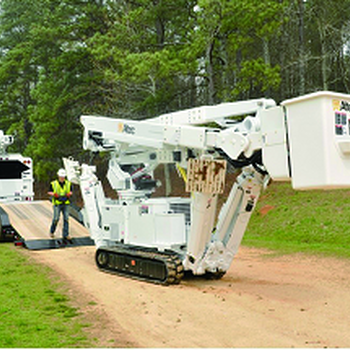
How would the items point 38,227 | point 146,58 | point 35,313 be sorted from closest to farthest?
point 35,313, point 38,227, point 146,58

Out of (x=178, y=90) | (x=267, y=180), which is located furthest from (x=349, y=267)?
(x=178, y=90)

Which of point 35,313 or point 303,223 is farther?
point 303,223

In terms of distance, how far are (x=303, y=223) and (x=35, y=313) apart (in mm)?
11659

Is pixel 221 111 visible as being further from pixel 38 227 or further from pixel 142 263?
pixel 38 227

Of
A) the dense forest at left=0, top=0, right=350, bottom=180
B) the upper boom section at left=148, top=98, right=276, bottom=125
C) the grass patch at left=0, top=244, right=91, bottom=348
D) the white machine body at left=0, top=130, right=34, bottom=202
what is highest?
the dense forest at left=0, top=0, right=350, bottom=180

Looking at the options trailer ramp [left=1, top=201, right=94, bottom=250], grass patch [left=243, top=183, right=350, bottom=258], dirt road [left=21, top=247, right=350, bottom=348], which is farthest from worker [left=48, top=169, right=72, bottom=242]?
grass patch [left=243, top=183, right=350, bottom=258]

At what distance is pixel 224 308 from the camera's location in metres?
7.65

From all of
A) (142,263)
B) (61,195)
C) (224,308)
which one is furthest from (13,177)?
(224,308)

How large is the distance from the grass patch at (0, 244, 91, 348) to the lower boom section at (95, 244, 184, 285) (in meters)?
1.23

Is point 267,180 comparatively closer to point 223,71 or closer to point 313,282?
point 313,282

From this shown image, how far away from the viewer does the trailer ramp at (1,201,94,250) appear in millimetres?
13945

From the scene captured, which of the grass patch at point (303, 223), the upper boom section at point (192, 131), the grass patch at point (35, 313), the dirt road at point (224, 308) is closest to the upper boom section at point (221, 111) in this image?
the upper boom section at point (192, 131)

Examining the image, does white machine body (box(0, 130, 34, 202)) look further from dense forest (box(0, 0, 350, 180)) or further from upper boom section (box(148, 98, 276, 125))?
upper boom section (box(148, 98, 276, 125))

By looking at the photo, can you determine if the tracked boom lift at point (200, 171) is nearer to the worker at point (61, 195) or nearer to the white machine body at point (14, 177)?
the worker at point (61, 195)
